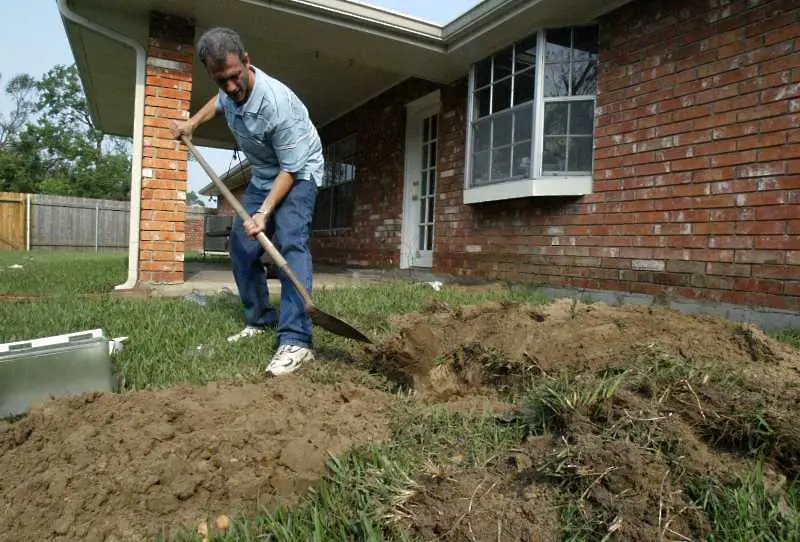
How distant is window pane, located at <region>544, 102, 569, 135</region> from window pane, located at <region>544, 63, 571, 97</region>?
0.12 meters

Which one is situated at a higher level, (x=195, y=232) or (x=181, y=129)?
(x=181, y=129)

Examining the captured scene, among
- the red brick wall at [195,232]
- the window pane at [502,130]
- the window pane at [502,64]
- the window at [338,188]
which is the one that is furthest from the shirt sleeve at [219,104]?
the red brick wall at [195,232]

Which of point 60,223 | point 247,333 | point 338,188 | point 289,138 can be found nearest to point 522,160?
point 289,138

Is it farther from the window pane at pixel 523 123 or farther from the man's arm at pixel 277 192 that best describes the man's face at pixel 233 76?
the window pane at pixel 523 123

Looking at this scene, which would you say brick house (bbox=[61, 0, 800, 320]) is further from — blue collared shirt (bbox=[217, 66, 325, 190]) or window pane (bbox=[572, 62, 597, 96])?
blue collared shirt (bbox=[217, 66, 325, 190])

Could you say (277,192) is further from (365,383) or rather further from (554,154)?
(554,154)

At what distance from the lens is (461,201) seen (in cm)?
677

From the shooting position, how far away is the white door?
7.88 metres

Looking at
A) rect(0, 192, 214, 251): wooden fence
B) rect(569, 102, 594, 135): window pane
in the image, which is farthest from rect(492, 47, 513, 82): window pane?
rect(0, 192, 214, 251): wooden fence

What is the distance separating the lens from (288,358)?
2.59 metres

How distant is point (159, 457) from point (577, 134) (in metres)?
4.76

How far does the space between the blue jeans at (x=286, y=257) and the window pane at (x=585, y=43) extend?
11.8 feet

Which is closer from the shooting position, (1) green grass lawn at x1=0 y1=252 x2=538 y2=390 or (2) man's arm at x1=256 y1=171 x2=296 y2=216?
(1) green grass lawn at x1=0 y1=252 x2=538 y2=390

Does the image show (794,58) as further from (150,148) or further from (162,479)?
(150,148)
